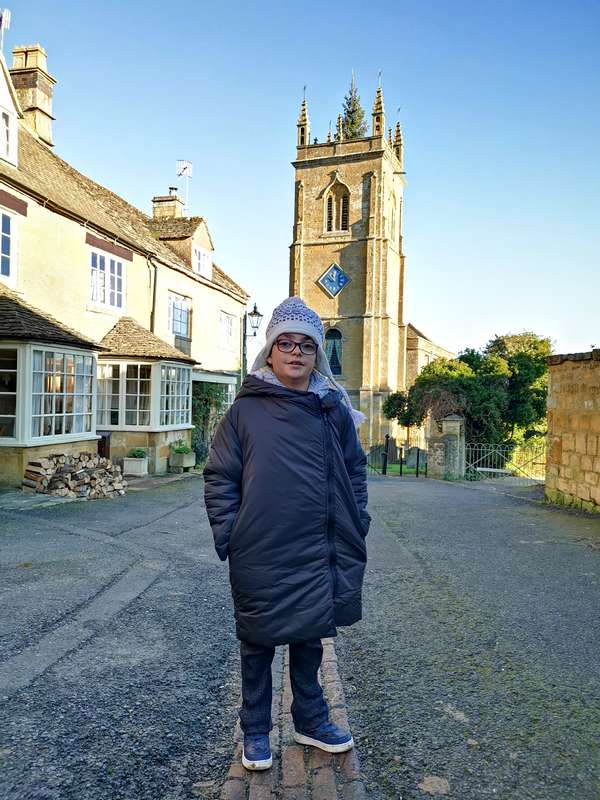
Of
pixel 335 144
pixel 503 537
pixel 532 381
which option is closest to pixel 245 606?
pixel 503 537

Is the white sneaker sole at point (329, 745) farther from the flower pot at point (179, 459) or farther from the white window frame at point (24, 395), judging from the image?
the flower pot at point (179, 459)

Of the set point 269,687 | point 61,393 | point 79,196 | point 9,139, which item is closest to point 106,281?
point 79,196

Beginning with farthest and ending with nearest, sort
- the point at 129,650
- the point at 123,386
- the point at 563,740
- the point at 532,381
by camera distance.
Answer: the point at 532,381
the point at 123,386
the point at 129,650
the point at 563,740

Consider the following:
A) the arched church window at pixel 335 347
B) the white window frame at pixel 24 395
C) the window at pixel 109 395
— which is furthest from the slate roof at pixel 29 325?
the arched church window at pixel 335 347

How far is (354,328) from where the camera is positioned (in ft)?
139

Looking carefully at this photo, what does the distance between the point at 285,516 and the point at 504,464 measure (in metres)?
23.6

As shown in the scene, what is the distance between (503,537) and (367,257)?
36391 mm

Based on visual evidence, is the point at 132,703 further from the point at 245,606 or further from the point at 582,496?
the point at 582,496

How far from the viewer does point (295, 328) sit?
293cm

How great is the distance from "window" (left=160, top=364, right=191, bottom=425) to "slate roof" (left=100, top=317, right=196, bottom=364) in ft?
1.31

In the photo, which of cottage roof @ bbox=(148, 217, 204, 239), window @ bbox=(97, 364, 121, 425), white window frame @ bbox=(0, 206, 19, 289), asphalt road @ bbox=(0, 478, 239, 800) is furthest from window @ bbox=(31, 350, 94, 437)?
cottage roof @ bbox=(148, 217, 204, 239)

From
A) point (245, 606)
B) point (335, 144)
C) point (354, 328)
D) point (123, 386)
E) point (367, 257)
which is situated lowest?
point (245, 606)

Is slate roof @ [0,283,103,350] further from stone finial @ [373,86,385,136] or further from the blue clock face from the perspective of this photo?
stone finial @ [373,86,385,136]

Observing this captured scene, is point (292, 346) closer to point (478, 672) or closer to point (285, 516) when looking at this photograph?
point (285, 516)
